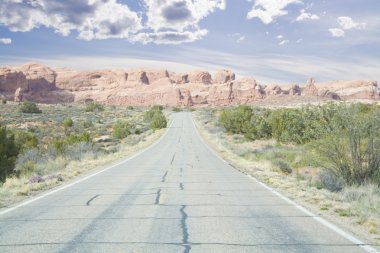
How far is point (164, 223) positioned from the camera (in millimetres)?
7633

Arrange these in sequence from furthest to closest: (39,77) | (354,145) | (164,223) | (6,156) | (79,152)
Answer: (39,77) < (79,152) < (6,156) < (354,145) < (164,223)

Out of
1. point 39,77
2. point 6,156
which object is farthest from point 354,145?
A: point 39,77

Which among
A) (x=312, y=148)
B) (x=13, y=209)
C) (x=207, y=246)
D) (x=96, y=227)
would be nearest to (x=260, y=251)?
(x=207, y=246)

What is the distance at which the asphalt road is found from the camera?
6062mm

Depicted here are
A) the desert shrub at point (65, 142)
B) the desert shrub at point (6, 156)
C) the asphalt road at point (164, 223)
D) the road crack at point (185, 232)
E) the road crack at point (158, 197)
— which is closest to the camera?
the road crack at point (185, 232)

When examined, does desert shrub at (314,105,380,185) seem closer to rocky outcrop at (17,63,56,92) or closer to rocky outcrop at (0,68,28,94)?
rocky outcrop at (0,68,28,94)

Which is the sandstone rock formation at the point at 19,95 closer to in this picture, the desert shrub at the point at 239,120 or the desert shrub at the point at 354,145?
Answer: the desert shrub at the point at 239,120

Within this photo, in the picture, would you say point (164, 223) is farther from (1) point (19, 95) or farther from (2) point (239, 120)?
(1) point (19, 95)

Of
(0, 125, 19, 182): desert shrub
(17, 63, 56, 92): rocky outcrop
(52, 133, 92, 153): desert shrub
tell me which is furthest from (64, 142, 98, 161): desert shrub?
(17, 63, 56, 92): rocky outcrop

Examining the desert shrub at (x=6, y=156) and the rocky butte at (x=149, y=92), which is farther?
the rocky butte at (x=149, y=92)

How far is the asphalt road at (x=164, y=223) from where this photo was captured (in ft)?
19.9

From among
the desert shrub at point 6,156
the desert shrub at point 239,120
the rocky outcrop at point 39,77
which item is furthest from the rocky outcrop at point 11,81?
the desert shrub at point 6,156

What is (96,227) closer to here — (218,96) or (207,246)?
(207,246)

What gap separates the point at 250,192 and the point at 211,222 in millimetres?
4656
